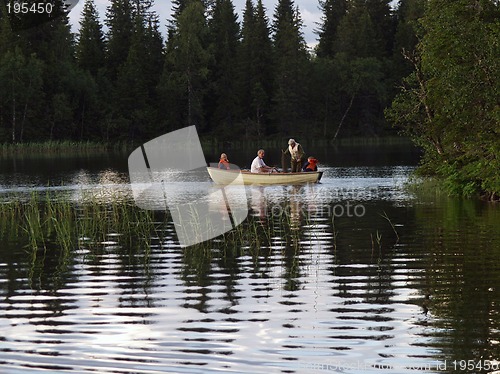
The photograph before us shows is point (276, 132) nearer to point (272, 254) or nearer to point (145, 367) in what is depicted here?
point (272, 254)

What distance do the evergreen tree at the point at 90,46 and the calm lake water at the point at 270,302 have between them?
8154 cm

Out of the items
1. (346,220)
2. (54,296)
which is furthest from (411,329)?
(346,220)

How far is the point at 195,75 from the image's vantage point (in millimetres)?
100938

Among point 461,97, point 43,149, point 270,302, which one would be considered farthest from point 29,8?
point 270,302

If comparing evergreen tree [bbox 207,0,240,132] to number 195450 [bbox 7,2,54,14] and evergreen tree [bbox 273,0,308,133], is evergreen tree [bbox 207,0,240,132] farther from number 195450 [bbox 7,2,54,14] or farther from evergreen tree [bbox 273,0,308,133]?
number 195450 [bbox 7,2,54,14]

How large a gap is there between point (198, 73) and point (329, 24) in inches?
1362

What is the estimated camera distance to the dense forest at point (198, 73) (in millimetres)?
90250

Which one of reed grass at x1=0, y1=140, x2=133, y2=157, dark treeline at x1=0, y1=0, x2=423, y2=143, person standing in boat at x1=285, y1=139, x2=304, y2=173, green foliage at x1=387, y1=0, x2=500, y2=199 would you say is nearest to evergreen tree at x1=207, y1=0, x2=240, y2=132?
dark treeline at x1=0, y1=0, x2=423, y2=143

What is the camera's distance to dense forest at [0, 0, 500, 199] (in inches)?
3553

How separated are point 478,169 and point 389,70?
86.2 m

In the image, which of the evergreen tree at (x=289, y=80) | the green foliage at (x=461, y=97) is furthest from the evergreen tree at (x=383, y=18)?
the green foliage at (x=461, y=97)

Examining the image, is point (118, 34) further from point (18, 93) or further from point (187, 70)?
point (18, 93)

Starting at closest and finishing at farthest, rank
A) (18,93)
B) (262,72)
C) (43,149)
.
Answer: (43,149) → (18,93) → (262,72)

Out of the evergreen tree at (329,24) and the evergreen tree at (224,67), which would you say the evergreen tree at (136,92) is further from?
the evergreen tree at (329,24)
